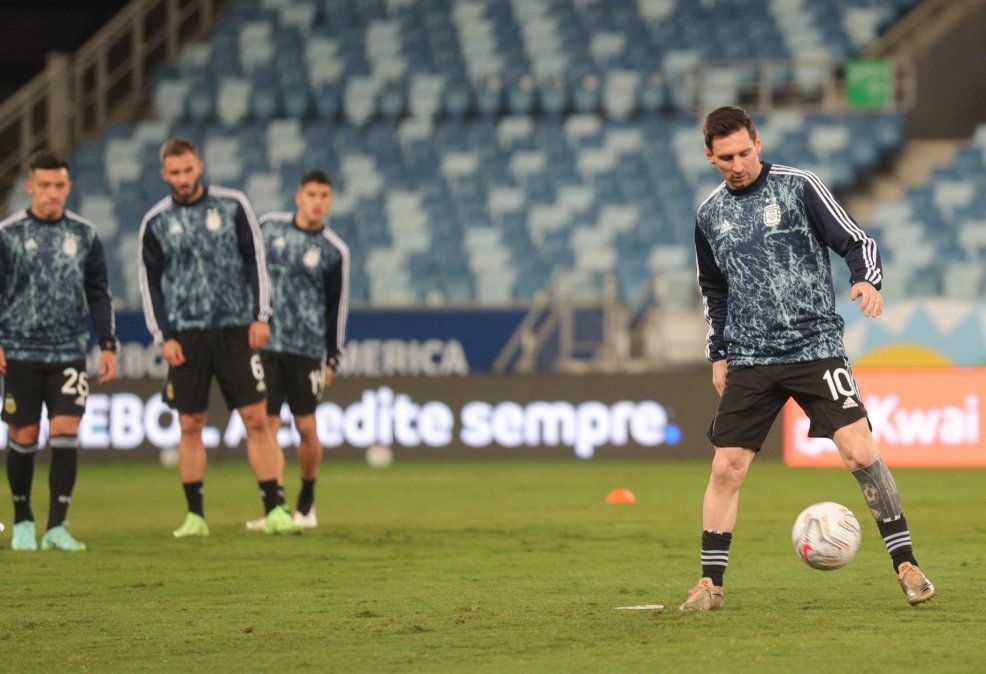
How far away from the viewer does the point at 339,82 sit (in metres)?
22.0

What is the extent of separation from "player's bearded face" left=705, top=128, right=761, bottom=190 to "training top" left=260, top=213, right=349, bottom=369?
4421 mm

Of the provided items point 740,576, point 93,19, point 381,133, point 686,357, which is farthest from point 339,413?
point 93,19

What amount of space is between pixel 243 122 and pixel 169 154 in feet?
43.1

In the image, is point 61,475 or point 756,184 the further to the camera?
point 61,475

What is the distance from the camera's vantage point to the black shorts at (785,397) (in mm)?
6191

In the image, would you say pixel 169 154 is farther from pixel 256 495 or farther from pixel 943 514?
pixel 943 514

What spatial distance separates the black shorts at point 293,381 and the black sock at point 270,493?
0.70 m

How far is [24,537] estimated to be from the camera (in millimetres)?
8922

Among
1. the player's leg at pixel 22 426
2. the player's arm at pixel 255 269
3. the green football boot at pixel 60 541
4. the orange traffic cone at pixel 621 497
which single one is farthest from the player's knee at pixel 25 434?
the orange traffic cone at pixel 621 497

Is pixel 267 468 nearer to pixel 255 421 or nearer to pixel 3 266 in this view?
pixel 255 421

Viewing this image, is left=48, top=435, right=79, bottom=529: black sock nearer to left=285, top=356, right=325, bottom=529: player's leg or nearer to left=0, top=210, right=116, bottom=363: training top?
left=0, top=210, right=116, bottom=363: training top

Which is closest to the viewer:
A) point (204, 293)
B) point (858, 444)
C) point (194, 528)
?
point (858, 444)

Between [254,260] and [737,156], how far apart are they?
12.9 ft

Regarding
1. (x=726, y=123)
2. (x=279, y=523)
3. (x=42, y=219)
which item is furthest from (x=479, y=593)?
(x=42, y=219)
